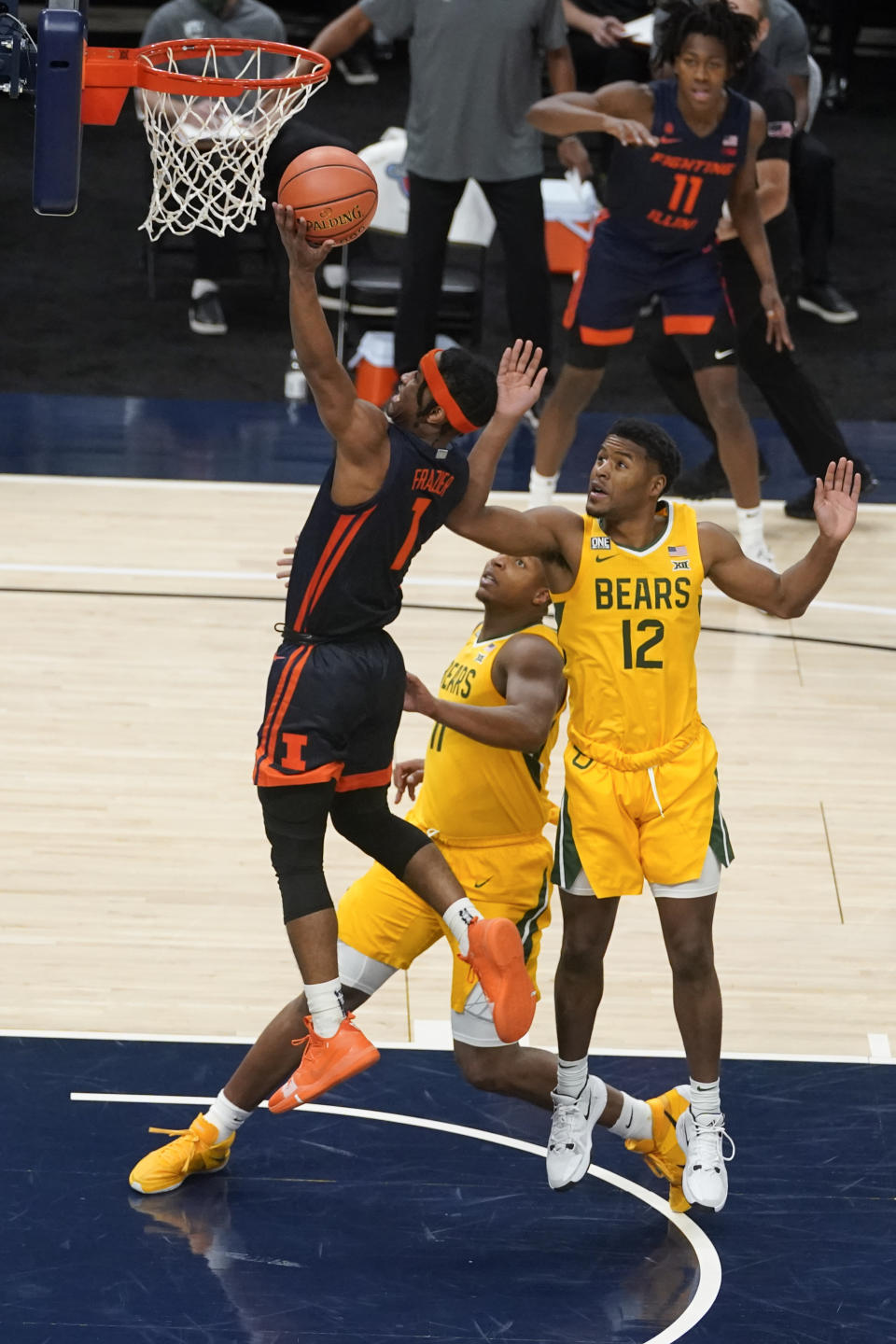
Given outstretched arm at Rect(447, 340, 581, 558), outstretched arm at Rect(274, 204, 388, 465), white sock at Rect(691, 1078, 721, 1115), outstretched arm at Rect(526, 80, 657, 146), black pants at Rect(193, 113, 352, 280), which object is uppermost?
outstretched arm at Rect(274, 204, 388, 465)

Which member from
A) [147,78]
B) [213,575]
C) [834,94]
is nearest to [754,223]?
[213,575]

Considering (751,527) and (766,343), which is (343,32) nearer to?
(766,343)

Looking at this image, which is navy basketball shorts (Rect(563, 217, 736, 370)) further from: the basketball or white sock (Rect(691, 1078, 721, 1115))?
white sock (Rect(691, 1078, 721, 1115))

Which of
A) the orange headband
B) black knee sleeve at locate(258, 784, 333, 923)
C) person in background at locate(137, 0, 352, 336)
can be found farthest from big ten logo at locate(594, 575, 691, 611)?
person in background at locate(137, 0, 352, 336)

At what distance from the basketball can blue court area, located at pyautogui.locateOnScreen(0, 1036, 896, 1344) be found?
217 cm

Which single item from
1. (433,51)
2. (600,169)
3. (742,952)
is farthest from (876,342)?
(742,952)

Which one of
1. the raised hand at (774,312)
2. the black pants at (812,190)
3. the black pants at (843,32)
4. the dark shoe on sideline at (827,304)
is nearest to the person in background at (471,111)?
the raised hand at (774,312)

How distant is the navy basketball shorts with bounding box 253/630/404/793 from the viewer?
4.34 meters

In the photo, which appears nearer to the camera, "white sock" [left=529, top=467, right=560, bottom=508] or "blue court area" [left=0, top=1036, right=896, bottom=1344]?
"blue court area" [left=0, top=1036, right=896, bottom=1344]

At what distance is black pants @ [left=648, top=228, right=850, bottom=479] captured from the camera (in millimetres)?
8602

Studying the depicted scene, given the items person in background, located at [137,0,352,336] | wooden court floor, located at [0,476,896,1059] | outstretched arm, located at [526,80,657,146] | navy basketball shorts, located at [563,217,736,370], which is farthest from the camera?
person in background, located at [137,0,352,336]

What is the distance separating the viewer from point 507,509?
4355mm

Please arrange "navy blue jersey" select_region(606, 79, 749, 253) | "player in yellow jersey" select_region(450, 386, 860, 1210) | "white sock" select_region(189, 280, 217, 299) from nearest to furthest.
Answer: "player in yellow jersey" select_region(450, 386, 860, 1210) → "navy blue jersey" select_region(606, 79, 749, 253) → "white sock" select_region(189, 280, 217, 299)

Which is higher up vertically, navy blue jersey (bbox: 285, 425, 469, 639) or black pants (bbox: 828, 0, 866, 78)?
navy blue jersey (bbox: 285, 425, 469, 639)
